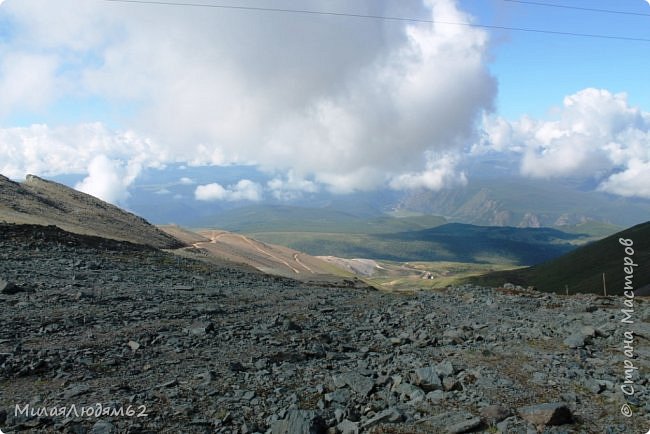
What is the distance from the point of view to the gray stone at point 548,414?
9.39 meters

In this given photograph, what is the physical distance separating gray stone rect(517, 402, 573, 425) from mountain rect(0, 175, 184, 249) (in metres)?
50.7

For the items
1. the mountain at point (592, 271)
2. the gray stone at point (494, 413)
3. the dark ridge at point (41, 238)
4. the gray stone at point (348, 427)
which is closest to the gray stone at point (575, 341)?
the gray stone at point (494, 413)

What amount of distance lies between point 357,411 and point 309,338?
577 centimetres

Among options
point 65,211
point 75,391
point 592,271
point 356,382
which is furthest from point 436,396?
point 592,271

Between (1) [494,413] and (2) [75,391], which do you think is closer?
(1) [494,413]

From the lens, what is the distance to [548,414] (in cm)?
945

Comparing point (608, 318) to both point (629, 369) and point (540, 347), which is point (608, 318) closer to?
point (540, 347)

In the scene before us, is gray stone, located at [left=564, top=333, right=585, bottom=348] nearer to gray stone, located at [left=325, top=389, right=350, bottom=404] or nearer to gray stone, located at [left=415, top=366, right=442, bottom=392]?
gray stone, located at [left=415, top=366, right=442, bottom=392]

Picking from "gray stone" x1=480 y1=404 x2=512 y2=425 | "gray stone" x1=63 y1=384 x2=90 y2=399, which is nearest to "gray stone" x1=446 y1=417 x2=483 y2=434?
"gray stone" x1=480 y1=404 x2=512 y2=425

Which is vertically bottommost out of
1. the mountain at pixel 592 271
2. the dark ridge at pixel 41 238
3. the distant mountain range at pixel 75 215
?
the mountain at pixel 592 271

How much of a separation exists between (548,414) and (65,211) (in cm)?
7425

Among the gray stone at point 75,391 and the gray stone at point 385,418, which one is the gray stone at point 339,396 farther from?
the gray stone at point 75,391

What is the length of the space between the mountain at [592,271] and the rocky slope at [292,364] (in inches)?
3101

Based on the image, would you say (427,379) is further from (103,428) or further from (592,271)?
(592,271)
